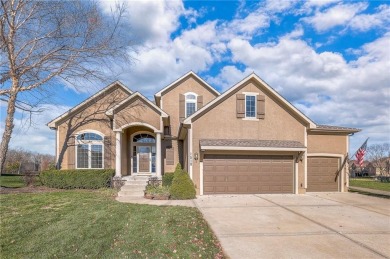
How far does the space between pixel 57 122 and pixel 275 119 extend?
573 inches

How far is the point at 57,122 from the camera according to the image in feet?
56.1

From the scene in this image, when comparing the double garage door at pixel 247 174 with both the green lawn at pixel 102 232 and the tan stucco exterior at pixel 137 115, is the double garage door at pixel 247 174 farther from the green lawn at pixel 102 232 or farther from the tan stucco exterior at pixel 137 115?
the green lawn at pixel 102 232

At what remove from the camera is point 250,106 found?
1445cm

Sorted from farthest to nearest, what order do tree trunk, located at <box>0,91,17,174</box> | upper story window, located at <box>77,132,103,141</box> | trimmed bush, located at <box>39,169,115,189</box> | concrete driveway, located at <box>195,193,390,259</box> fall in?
upper story window, located at <box>77,132,103,141</box>, trimmed bush, located at <box>39,169,115,189</box>, tree trunk, located at <box>0,91,17,174</box>, concrete driveway, located at <box>195,193,390,259</box>

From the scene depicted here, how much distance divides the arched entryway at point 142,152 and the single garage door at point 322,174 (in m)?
10.3

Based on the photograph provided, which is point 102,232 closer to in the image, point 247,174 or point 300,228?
point 300,228

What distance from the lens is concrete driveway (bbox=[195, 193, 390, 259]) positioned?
214 inches

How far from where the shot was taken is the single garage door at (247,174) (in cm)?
1342

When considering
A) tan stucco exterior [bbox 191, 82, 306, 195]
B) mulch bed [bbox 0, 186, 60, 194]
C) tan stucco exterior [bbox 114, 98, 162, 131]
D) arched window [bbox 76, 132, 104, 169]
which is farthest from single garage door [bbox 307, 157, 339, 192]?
mulch bed [bbox 0, 186, 60, 194]

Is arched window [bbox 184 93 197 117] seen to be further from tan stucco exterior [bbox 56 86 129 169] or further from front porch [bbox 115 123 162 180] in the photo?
tan stucco exterior [bbox 56 86 129 169]

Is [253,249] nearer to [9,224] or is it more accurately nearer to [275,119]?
[9,224]

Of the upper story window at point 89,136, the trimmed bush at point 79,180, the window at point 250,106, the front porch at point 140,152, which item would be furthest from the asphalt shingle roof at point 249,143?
the upper story window at point 89,136

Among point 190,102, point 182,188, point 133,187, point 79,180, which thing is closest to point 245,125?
point 182,188

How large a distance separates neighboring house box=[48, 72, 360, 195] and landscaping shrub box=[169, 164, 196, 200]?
0.89 metres
